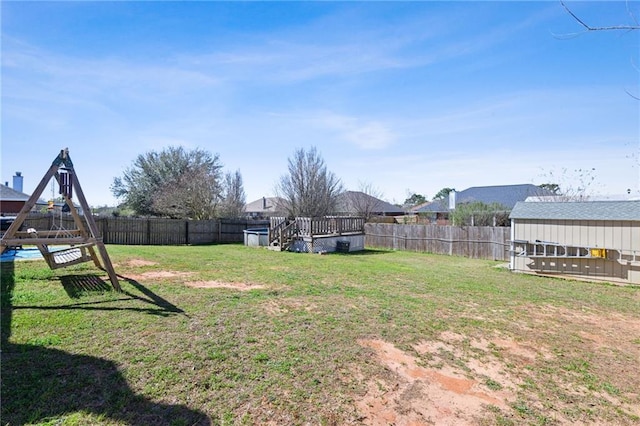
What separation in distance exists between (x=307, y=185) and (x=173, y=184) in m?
9.88

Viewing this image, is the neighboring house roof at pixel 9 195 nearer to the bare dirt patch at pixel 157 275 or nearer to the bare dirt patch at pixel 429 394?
the bare dirt patch at pixel 157 275

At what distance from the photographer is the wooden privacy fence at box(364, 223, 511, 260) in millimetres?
14327

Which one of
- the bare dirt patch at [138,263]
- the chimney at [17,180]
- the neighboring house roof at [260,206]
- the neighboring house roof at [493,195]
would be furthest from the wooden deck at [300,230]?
the neighboring house roof at [260,206]

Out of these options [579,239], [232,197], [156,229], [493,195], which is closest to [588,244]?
[579,239]

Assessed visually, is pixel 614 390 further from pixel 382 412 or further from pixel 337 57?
pixel 337 57

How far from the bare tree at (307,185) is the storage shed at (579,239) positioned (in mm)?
12595

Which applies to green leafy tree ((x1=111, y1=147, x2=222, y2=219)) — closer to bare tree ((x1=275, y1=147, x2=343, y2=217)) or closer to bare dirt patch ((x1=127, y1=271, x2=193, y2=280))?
bare tree ((x1=275, y1=147, x2=343, y2=217))

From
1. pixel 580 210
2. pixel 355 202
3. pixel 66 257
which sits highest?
pixel 355 202

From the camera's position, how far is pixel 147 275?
7684 millimetres

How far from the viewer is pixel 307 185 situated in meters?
21.4

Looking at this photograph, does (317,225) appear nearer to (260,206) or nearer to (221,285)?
(221,285)

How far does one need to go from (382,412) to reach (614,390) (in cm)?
245

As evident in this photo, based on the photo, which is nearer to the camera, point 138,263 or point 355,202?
point 138,263

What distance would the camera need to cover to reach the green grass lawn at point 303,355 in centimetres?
266
